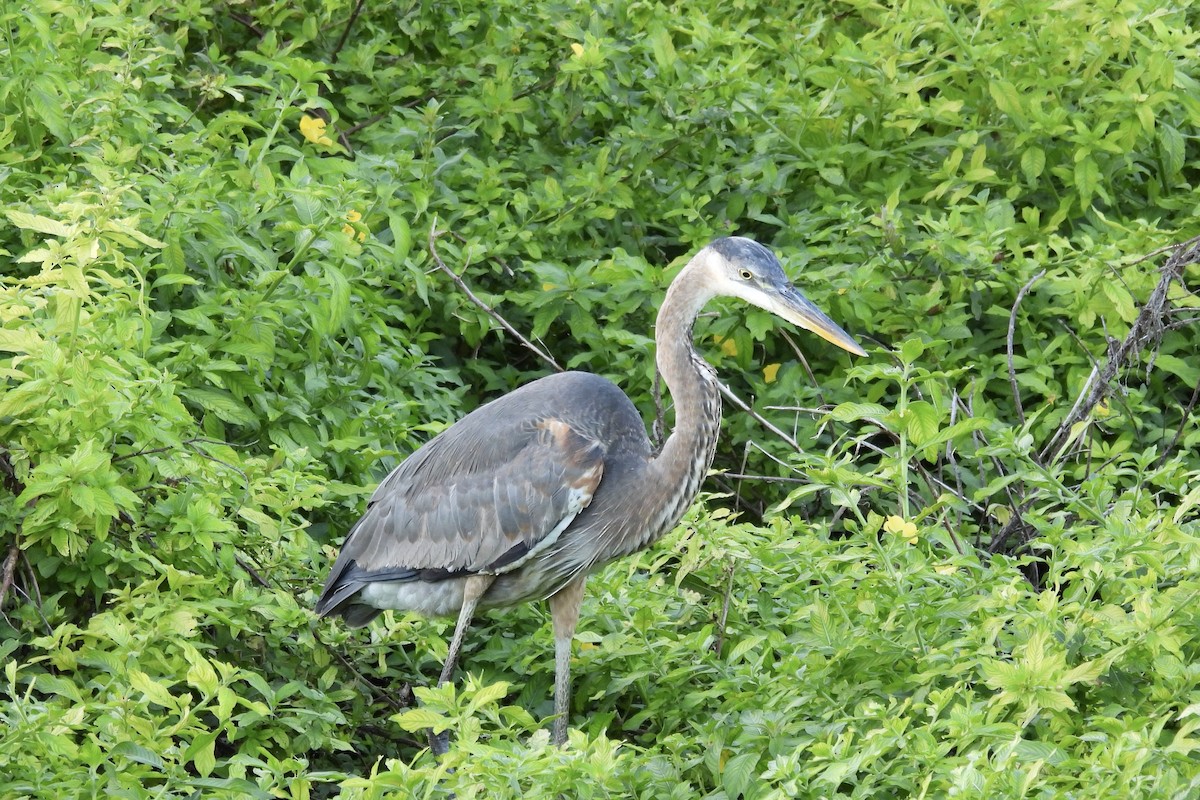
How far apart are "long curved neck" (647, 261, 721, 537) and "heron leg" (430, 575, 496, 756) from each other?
0.51 meters

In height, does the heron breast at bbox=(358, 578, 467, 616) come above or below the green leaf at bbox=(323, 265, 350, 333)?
below

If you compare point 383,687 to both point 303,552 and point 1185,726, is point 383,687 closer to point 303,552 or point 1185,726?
point 303,552

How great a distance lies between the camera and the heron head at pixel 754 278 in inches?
172

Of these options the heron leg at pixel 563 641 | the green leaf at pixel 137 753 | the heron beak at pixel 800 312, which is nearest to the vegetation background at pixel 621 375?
the green leaf at pixel 137 753

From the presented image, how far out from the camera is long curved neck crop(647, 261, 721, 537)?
4.36 m

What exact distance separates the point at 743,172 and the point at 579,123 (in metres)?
0.84

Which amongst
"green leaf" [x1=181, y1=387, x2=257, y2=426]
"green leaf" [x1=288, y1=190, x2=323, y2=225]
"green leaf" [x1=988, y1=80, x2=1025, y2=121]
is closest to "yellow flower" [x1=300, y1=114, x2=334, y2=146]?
"green leaf" [x1=288, y1=190, x2=323, y2=225]

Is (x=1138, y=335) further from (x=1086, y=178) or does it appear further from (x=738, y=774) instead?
(x=738, y=774)

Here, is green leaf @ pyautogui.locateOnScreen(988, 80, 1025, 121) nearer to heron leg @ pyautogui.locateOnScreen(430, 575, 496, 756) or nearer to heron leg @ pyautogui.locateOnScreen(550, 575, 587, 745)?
heron leg @ pyautogui.locateOnScreen(550, 575, 587, 745)

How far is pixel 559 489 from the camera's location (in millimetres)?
4305

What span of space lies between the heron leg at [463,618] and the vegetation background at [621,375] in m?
0.10

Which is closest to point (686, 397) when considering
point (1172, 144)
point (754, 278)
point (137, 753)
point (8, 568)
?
point (754, 278)

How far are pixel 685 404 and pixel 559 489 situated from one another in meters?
0.43

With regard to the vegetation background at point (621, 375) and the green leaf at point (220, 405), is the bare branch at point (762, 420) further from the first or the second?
the green leaf at point (220, 405)
